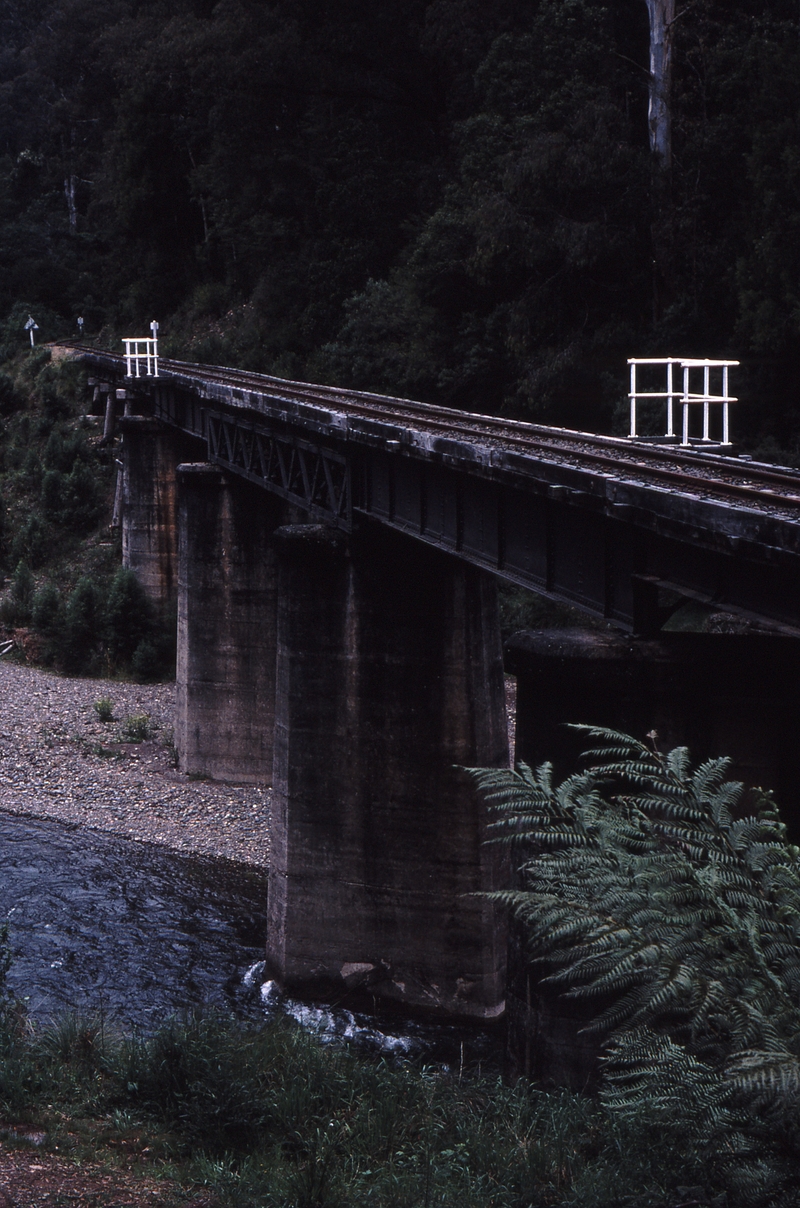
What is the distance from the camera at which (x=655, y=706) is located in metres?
10.1

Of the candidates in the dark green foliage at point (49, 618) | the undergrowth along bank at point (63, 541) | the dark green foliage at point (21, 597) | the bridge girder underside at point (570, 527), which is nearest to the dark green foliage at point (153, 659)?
the undergrowth along bank at point (63, 541)

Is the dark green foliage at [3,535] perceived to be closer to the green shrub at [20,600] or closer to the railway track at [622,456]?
the green shrub at [20,600]

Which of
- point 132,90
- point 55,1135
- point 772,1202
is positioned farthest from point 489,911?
point 132,90

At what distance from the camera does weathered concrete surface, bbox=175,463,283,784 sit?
24.1m

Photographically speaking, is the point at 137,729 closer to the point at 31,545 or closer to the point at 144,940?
the point at 144,940

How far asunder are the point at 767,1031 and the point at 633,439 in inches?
343

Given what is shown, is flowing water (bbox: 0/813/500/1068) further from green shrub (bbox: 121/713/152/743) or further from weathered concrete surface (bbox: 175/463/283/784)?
green shrub (bbox: 121/713/152/743)

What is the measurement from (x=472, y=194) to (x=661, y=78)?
563cm

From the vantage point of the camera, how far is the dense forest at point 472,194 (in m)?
29.3

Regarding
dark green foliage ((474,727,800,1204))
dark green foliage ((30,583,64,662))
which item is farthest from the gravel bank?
dark green foliage ((474,727,800,1204))

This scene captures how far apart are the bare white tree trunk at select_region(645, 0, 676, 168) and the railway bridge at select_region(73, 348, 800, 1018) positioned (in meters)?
14.6

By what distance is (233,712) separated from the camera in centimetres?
2450

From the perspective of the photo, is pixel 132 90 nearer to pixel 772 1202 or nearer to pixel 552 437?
pixel 552 437

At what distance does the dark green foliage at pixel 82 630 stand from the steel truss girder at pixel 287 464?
36.2ft
